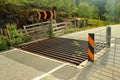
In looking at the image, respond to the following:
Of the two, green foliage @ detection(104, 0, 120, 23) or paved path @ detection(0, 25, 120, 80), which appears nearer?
paved path @ detection(0, 25, 120, 80)

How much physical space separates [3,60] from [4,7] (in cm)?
Result: 732

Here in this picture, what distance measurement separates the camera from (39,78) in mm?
3973

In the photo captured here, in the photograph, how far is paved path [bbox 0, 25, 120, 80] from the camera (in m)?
3.94

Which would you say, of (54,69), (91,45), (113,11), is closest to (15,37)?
(54,69)

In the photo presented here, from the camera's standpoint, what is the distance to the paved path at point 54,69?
12.9 feet

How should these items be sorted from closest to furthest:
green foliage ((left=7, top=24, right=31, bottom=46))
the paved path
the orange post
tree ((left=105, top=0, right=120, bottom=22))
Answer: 1. the paved path
2. the orange post
3. green foliage ((left=7, top=24, right=31, bottom=46))
4. tree ((left=105, top=0, right=120, bottom=22))

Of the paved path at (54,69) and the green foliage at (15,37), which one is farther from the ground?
the green foliage at (15,37)

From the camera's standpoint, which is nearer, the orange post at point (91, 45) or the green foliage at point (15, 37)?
the orange post at point (91, 45)

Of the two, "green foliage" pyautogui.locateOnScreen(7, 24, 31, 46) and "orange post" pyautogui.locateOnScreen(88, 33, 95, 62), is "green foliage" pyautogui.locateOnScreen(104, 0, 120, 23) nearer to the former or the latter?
"green foliage" pyautogui.locateOnScreen(7, 24, 31, 46)

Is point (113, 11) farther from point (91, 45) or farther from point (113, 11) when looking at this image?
point (91, 45)

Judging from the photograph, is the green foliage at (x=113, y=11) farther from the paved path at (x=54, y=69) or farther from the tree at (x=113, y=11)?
the paved path at (x=54, y=69)

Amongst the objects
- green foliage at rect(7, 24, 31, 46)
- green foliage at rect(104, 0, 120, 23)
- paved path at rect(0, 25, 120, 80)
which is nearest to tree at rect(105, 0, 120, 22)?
green foliage at rect(104, 0, 120, 23)

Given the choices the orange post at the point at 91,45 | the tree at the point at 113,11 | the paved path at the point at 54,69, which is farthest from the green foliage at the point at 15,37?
the tree at the point at 113,11

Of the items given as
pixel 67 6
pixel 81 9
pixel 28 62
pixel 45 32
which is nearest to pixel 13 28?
pixel 45 32
